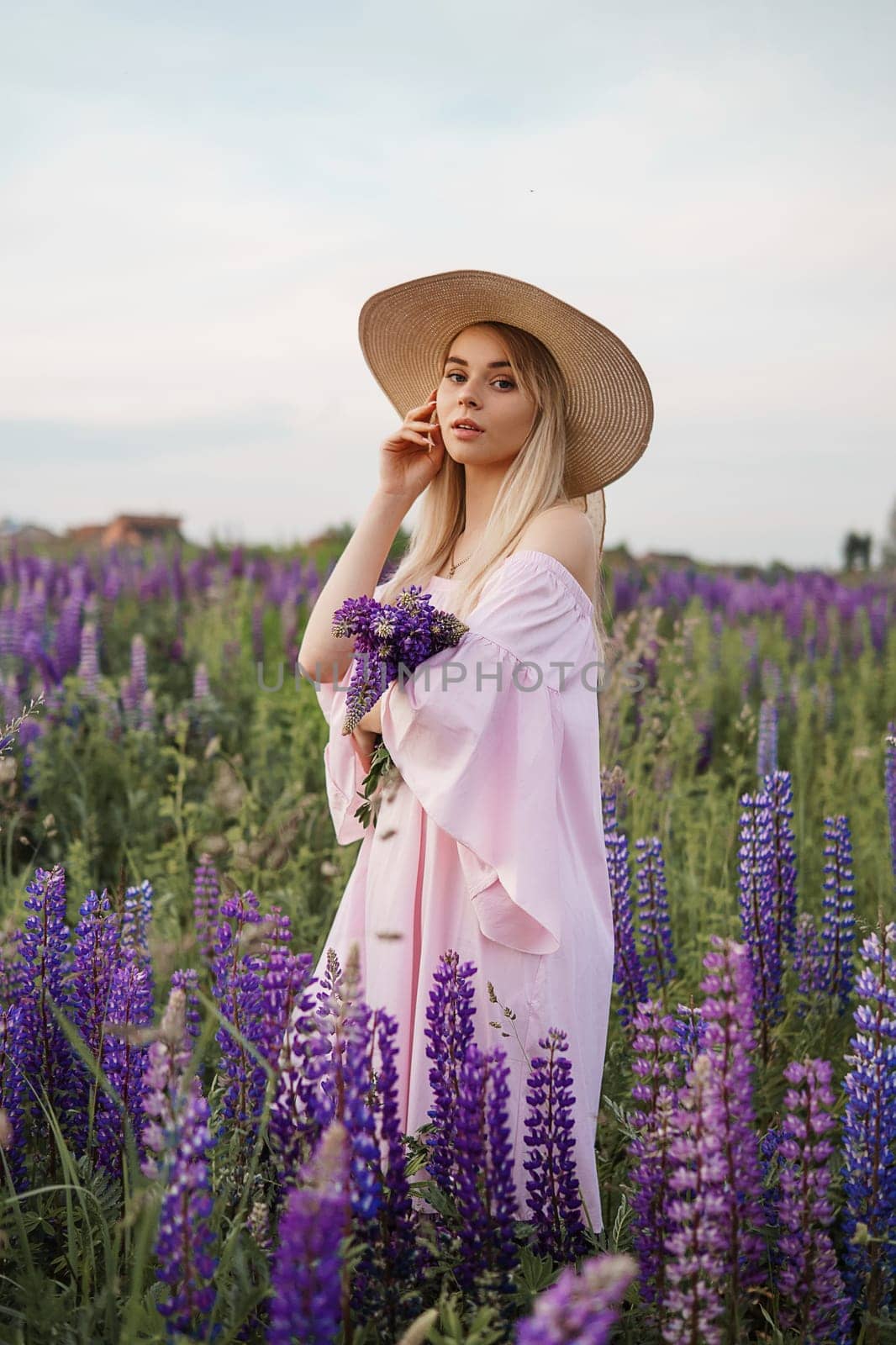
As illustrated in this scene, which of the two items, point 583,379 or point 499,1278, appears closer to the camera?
point 499,1278

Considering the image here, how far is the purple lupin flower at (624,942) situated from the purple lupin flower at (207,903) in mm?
1102

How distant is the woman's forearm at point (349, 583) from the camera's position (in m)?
2.75

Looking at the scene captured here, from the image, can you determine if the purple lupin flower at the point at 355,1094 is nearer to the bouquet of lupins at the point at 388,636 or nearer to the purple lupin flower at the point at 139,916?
the bouquet of lupins at the point at 388,636

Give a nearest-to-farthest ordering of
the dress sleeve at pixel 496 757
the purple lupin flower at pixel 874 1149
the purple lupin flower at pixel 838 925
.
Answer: the purple lupin flower at pixel 874 1149 → the dress sleeve at pixel 496 757 → the purple lupin flower at pixel 838 925

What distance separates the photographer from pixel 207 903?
3322 mm

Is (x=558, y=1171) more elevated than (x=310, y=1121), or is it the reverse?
(x=310, y=1121)

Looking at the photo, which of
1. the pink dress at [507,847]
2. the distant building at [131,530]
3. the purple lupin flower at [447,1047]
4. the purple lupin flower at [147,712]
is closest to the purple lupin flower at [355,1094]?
the purple lupin flower at [447,1047]

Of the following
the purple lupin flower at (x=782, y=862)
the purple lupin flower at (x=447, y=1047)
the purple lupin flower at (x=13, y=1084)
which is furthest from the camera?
the purple lupin flower at (x=782, y=862)

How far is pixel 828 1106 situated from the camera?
183 cm

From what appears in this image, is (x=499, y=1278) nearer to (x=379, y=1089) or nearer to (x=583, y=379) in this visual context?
(x=379, y=1089)

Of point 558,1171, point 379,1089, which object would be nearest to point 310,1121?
point 379,1089

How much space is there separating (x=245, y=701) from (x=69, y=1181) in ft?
15.5

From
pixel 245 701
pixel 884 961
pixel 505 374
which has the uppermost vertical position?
pixel 505 374

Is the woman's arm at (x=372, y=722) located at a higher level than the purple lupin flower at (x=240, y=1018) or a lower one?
higher
